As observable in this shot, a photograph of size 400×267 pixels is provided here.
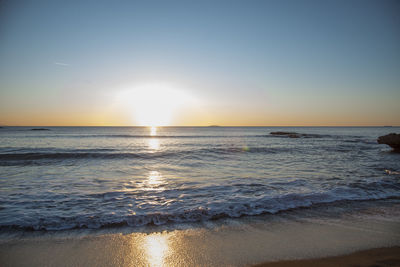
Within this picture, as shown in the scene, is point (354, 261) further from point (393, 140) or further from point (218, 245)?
point (393, 140)

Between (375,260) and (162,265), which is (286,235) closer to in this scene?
(375,260)

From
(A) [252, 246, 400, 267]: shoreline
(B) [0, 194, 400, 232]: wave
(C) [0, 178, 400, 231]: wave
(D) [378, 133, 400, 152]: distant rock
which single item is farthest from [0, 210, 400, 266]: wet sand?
(D) [378, 133, 400, 152]: distant rock

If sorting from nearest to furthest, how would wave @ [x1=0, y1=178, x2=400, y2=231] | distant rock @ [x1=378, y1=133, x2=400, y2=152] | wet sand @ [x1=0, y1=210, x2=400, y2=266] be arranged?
wet sand @ [x1=0, y1=210, x2=400, y2=266], wave @ [x1=0, y1=178, x2=400, y2=231], distant rock @ [x1=378, y1=133, x2=400, y2=152]

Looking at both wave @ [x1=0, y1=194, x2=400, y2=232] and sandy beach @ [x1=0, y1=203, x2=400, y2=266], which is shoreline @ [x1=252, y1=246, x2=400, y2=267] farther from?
wave @ [x1=0, y1=194, x2=400, y2=232]

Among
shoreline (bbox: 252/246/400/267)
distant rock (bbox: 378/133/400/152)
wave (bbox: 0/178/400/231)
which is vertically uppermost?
distant rock (bbox: 378/133/400/152)

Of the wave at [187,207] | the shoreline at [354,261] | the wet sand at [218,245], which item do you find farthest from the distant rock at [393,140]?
the shoreline at [354,261]

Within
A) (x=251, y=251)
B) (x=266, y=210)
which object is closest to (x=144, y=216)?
(x=251, y=251)

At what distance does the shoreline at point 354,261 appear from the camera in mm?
3199

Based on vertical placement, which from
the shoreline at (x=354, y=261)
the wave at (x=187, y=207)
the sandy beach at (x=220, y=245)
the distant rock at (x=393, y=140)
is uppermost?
the distant rock at (x=393, y=140)

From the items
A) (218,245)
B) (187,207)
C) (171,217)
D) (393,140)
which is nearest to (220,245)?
(218,245)

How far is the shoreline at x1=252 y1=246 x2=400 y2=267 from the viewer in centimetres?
320

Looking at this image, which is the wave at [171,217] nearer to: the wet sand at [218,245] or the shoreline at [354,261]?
the wet sand at [218,245]

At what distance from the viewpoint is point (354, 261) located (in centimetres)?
328

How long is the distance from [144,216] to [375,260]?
4600 mm
